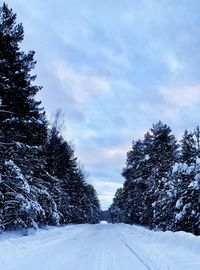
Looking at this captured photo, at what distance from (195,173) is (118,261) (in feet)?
30.2

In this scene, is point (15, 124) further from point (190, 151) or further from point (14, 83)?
point (190, 151)

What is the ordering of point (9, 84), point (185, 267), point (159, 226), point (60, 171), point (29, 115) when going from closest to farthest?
point (185, 267), point (9, 84), point (29, 115), point (159, 226), point (60, 171)

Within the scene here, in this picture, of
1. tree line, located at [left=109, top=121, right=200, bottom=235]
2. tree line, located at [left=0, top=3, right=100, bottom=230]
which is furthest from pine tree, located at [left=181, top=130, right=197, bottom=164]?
tree line, located at [left=0, top=3, right=100, bottom=230]

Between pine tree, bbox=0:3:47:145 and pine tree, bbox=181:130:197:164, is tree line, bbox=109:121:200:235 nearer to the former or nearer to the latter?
pine tree, bbox=181:130:197:164

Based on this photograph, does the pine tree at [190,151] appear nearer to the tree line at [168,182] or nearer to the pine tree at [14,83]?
the tree line at [168,182]

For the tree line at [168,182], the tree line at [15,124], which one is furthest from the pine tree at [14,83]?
the tree line at [168,182]

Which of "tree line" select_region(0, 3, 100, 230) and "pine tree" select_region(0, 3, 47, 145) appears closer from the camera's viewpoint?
"tree line" select_region(0, 3, 100, 230)

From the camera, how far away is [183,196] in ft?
63.5

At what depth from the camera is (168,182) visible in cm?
2389

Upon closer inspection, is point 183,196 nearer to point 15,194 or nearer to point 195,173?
point 195,173

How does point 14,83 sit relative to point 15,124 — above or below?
above

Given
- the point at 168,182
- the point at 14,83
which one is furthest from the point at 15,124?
the point at 168,182

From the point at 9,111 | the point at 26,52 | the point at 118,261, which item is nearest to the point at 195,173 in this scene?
the point at 118,261

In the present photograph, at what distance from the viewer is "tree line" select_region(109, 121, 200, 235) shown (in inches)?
736
